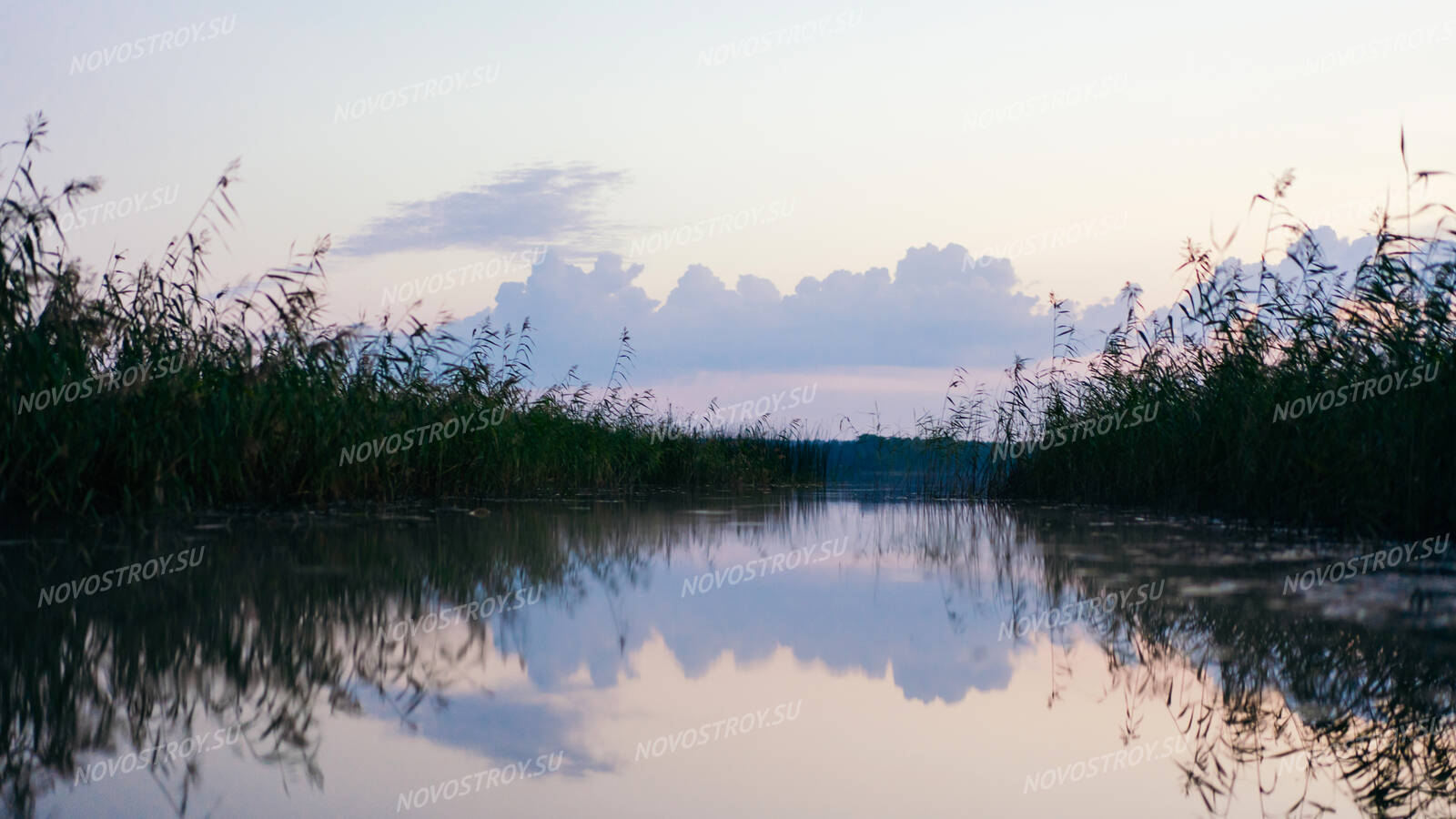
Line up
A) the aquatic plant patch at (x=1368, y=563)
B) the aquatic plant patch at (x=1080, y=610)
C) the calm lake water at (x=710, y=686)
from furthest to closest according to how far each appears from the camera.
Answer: the aquatic plant patch at (x=1368, y=563) < the aquatic plant patch at (x=1080, y=610) < the calm lake water at (x=710, y=686)

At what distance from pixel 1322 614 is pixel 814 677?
60.0 inches

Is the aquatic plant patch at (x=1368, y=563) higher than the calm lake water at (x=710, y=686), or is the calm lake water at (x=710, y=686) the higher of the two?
the aquatic plant patch at (x=1368, y=563)

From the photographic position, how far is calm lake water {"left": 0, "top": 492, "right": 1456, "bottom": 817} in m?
1.49

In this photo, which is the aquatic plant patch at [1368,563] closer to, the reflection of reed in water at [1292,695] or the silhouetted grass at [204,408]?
the reflection of reed in water at [1292,695]

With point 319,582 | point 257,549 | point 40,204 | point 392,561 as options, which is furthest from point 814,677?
point 40,204

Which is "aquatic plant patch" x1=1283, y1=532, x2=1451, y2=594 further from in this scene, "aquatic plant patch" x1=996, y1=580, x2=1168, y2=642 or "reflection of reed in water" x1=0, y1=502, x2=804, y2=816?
"reflection of reed in water" x1=0, y1=502, x2=804, y2=816

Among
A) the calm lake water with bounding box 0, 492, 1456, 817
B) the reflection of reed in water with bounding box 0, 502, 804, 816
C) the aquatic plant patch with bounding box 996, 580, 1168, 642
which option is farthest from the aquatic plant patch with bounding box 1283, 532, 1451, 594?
the reflection of reed in water with bounding box 0, 502, 804, 816

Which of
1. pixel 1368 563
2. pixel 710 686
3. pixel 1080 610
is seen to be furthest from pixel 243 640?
pixel 1368 563

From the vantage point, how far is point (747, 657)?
2.39 meters

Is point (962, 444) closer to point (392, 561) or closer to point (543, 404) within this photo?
point (543, 404)

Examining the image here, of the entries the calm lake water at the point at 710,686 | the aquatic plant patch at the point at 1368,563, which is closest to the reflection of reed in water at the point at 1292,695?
the calm lake water at the point at 710,686

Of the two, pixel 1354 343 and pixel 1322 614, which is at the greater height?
pixel 1354 343

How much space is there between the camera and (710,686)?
6.93 ft

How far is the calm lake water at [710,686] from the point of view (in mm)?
1489
